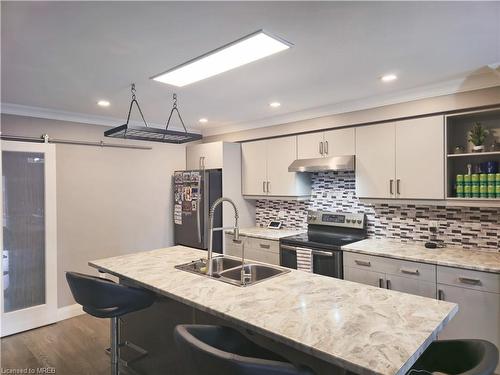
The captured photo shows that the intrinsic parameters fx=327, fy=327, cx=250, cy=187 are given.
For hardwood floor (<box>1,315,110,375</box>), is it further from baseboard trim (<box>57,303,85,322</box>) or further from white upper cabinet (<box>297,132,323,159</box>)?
white upper cabinet (<box>297,132,323,159</box>)

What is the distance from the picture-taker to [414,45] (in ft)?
6.77

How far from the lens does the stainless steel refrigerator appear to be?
4.33 meters

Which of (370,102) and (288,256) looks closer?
(370,102)

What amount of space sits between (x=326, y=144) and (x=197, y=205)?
1849mm

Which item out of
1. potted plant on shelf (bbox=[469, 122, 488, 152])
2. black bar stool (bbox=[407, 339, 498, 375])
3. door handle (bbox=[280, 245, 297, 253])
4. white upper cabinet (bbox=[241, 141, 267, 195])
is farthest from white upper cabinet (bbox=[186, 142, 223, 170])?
black bar stool (bbox=[407, 339, 498, 375])

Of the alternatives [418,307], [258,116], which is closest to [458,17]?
[418,307]

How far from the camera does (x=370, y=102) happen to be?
3.34 meters

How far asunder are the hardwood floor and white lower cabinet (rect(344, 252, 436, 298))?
7.62ft

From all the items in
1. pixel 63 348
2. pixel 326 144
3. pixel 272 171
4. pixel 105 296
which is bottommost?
pixel 63 348

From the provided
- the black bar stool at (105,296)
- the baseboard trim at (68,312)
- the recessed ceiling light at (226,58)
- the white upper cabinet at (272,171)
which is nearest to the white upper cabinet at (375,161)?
the white upper cabinet at (272,171)

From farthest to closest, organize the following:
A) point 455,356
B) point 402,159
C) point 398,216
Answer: point 398,216 < point 402,159 < point 455,356

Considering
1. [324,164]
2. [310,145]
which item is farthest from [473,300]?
[310,145]

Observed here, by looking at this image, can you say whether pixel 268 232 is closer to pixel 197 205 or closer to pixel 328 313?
pixel 197 205

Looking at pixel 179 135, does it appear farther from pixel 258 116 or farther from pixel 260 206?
pixel 260 206
